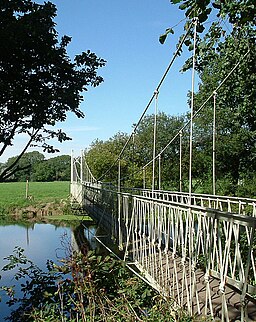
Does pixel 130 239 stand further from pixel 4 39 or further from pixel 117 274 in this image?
pixel 4 39

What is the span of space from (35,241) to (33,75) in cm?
959

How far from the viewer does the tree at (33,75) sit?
112 inches

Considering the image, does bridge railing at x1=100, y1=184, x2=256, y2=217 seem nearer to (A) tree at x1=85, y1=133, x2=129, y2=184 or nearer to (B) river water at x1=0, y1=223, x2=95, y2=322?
(B) river water at x1=0, y1=223, x2=95, y2=322

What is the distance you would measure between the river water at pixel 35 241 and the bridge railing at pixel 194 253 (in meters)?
3.77

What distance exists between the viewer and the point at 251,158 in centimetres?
1062

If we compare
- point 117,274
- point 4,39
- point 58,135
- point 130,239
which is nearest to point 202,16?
point 4,39

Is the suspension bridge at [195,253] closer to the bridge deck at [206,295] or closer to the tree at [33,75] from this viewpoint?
the bridge deck at [206,295]

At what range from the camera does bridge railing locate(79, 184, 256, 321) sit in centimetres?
189

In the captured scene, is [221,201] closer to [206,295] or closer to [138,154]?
[206,295]

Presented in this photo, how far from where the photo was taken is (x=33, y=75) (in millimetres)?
3041

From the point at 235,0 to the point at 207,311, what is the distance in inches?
90.8

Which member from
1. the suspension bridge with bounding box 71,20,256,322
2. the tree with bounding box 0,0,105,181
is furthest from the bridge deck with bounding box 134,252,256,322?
the tree with bounding box 0,0,105,181

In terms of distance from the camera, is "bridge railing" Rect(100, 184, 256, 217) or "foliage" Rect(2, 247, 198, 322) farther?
"bridge railing" Rect(100, 184, 256, 217)

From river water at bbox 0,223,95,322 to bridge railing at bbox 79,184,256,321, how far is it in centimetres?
377
